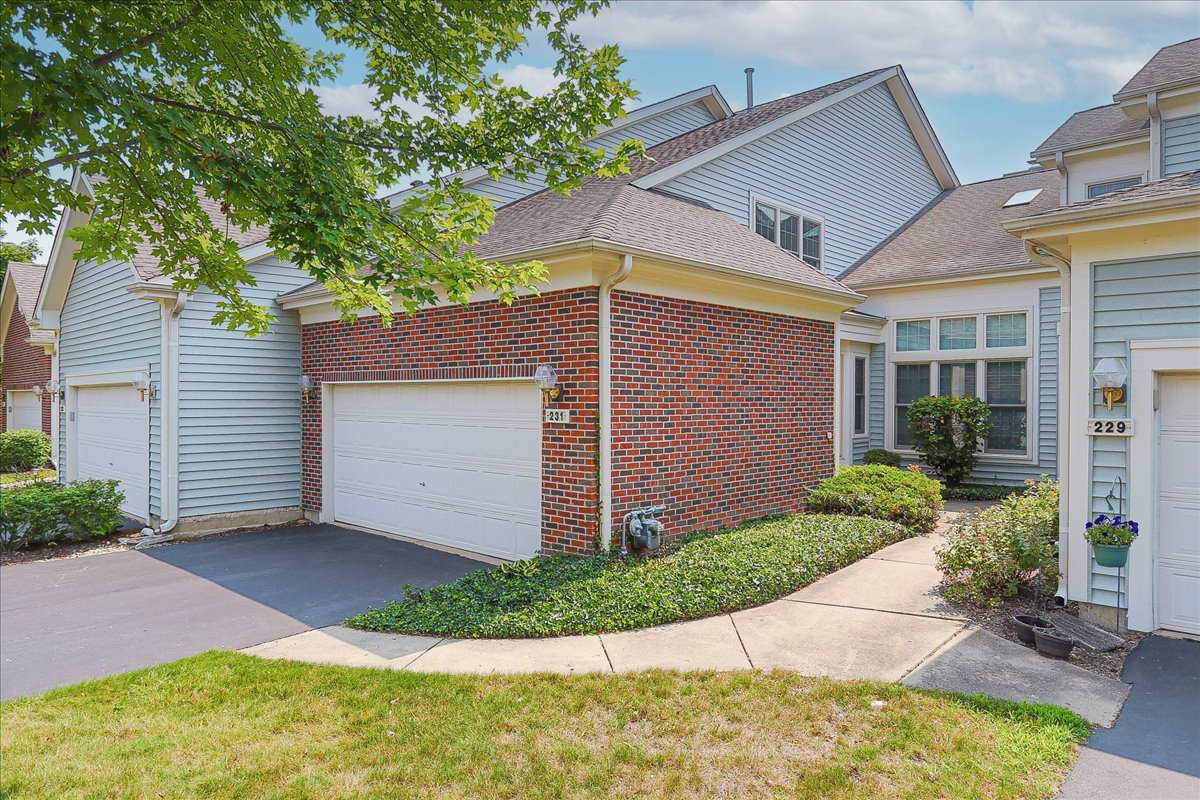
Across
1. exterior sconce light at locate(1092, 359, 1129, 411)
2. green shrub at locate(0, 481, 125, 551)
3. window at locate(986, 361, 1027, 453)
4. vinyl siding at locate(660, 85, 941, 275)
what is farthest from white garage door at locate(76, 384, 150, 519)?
window at locate(986, 361, 1027, 453)

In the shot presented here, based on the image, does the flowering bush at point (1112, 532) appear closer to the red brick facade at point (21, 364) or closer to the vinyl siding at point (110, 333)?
the vinyl siding at point (110, 333)

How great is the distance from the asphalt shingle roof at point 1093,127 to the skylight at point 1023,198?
159 cm

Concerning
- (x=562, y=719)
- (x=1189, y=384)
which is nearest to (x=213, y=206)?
(x=562, y=719)

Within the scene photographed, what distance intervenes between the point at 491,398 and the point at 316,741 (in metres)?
4.83

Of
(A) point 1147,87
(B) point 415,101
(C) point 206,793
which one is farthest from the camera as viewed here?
(A) point 1147,87

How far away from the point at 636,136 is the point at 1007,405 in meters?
8.68

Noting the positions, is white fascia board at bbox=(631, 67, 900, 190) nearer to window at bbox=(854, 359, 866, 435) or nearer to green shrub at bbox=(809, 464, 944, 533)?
window at bbox=(854, 359, 866, 435)

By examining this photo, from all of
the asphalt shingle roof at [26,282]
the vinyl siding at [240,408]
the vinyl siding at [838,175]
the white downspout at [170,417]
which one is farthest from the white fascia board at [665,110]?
the asphalt shingle roof at [26,282]

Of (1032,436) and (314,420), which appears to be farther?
(1032,436)

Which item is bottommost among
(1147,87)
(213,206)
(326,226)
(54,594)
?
(54,594)

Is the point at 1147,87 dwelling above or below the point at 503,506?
above

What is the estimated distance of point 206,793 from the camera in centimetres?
360

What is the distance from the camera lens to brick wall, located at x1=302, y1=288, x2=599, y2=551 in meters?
7.18

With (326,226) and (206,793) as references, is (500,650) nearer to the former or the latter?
(206,793)
